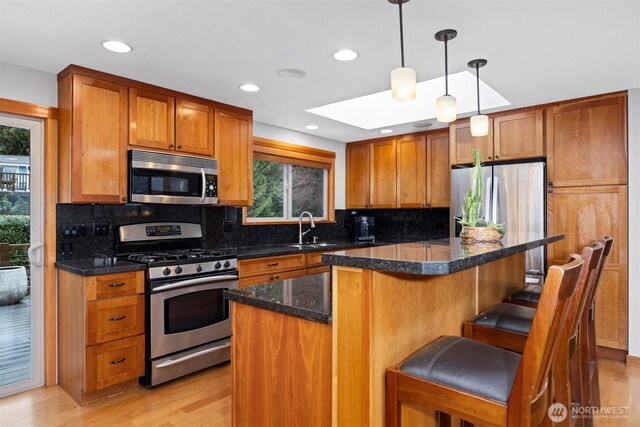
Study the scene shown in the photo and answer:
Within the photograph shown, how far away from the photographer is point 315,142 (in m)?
4.95

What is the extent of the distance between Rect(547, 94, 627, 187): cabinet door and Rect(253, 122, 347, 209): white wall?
2533 millimetres

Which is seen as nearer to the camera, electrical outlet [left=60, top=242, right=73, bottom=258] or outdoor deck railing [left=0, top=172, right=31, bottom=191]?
outdoor deck railing [left=0, top=172, right=31, bottom=191]

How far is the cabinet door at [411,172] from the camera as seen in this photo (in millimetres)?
4684

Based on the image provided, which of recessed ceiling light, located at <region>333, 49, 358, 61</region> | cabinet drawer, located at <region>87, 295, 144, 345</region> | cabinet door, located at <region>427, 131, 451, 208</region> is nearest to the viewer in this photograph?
recessed ceiling light, located at <region>333, 49, 358, 61</region>

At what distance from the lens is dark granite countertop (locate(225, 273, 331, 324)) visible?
4.75ft

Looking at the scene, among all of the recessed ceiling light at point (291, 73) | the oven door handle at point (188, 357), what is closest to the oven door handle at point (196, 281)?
the oven door handle at point (188, 357)

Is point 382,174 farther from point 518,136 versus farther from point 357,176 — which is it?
point 518,136

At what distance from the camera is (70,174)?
270cm

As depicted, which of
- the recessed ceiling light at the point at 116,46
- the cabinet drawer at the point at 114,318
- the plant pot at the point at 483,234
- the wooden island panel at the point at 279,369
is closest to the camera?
the wooden island panel at the point at 279,369

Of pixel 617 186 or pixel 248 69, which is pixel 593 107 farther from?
pixel 248 69

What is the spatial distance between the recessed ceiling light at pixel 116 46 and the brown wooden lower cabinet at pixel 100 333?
1425mm

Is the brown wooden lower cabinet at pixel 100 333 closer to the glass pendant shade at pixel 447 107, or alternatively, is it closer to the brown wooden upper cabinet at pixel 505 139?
the glass pendant shade at pixel 447 107

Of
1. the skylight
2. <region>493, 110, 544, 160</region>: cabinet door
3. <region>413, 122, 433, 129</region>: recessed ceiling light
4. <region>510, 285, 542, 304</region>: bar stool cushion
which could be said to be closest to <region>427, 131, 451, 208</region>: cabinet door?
<region>413, 122, 433, 129</region>: recessed ceiling light

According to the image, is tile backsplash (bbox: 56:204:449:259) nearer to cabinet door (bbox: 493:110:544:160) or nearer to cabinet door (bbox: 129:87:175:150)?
cabinet door (bbox: 129:87:175:150)
